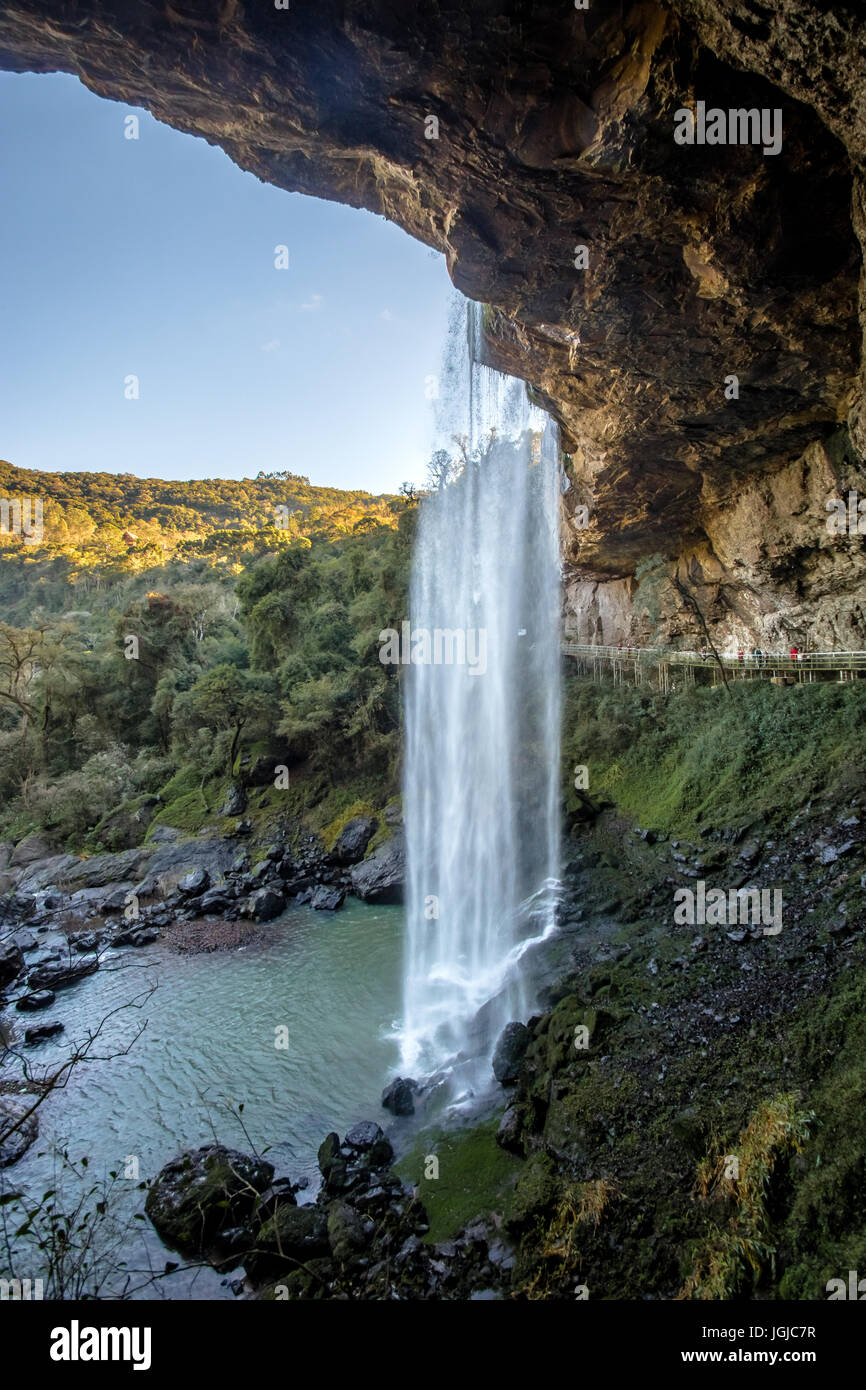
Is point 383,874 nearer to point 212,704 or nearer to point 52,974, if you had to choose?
point 52,974

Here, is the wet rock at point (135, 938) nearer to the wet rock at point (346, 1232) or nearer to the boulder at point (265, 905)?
the boulder at point (265, 905)

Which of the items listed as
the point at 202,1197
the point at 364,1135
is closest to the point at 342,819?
the point at 364,1135

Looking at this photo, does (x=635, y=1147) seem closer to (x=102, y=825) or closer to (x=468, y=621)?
(x=468, y=621)

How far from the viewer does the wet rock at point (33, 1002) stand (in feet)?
47.3

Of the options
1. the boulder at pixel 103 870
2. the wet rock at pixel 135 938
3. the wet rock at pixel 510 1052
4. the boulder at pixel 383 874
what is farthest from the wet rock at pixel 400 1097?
the boulder at pixel 103 870

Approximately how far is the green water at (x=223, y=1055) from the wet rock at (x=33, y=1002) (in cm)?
23

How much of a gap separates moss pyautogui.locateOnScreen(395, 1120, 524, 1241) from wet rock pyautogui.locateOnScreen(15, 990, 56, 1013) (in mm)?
10615

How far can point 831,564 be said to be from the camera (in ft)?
50.2

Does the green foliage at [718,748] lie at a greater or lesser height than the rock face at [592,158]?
lesser

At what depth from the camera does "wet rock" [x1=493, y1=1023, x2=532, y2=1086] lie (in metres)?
9.98

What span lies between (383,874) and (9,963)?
10.0 metres

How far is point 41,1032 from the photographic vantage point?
13.1 metres

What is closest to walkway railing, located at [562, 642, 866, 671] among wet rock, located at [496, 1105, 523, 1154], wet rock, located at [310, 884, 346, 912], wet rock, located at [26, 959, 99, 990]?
wet rock, located at [496, 1105, 523, 1154]
